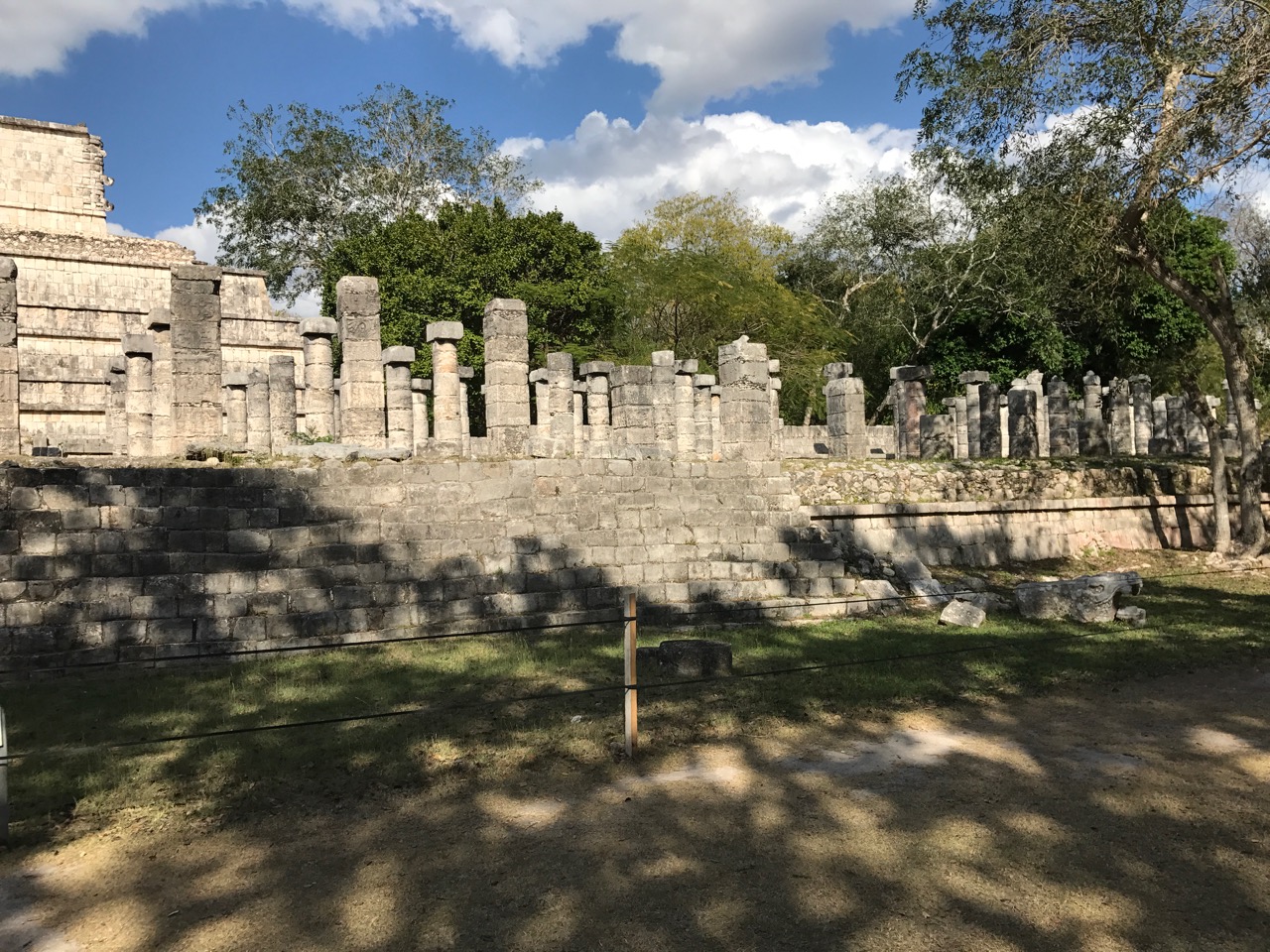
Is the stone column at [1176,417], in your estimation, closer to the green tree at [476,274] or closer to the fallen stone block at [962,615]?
the green tree at [476,274]

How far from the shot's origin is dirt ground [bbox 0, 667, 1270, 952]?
12.6 ft

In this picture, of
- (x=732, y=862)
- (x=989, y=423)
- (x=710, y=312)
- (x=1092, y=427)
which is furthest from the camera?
(x=710, y=312)

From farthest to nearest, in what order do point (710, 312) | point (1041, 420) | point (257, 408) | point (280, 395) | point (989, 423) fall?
1. point (710, 312)
2. point (1041, 420)
3. point (989, 423)
4. point (257, 408)
5. point (280, 395)

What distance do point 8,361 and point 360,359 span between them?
16.0ft

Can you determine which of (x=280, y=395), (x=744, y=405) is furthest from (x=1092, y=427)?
(x=280, y=395)

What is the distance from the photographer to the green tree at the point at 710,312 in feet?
109

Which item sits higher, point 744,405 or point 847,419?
point 847,419

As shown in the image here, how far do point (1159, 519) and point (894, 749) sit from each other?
13.9 m

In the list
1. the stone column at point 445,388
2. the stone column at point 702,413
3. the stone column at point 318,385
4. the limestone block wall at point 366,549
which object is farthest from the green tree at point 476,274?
the limestone block wall at point 366,549

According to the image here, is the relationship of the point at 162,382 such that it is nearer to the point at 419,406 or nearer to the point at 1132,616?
the point at 419,406

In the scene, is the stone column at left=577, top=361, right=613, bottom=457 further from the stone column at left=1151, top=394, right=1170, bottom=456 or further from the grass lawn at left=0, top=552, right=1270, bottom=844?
the stone column at left=1151, top=394, right=1170, bottom=456

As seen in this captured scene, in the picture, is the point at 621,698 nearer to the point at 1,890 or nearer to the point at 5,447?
the point at 1,890

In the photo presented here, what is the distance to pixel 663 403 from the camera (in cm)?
1791

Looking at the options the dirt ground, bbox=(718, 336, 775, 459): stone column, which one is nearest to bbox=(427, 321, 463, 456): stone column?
bbox=(718, 336, 775, 459): stone column
